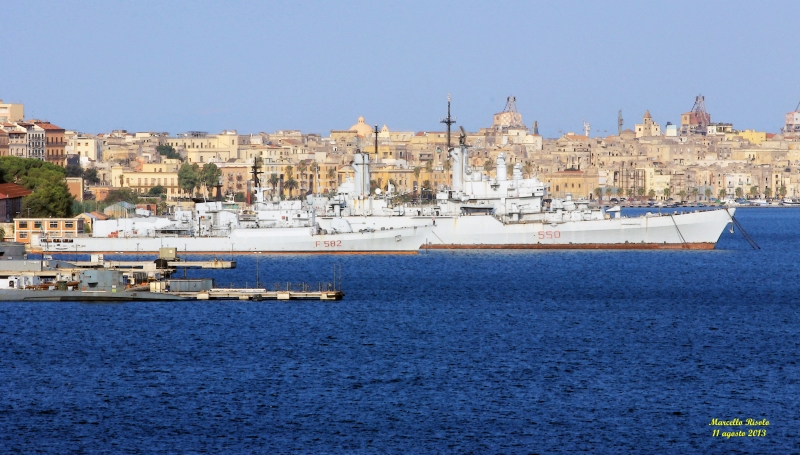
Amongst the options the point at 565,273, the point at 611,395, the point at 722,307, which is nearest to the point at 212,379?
the point at 611,395

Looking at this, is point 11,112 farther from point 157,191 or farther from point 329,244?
point 329,244

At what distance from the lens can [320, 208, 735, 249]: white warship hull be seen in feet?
268

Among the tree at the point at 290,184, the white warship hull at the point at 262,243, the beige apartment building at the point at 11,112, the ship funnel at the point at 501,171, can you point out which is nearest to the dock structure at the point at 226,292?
the white warship hull at the point at 262,243

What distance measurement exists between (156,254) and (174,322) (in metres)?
32.1

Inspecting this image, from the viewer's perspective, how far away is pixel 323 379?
121 feet

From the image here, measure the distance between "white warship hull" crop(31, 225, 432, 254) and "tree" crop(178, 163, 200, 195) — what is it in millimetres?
86380

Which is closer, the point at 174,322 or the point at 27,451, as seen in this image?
the point at 27,451

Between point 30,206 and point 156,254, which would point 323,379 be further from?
point 30,206

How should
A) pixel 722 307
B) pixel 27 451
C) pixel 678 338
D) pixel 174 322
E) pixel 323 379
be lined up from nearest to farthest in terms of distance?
pixel 27 451 → pixel 323 379 → pixel 678 338 → pixel 174 322 → pixel 722 307

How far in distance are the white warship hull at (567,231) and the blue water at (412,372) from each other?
20.2 meters

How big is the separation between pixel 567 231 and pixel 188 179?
302 feet

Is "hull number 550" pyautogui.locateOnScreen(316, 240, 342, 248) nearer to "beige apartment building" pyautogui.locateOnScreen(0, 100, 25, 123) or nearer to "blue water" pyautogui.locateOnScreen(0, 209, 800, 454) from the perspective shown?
"blue water" pyautogui.locateOnScreen(0, 209, 800, 454)

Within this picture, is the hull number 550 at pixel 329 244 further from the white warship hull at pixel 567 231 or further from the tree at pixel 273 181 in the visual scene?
the tree at pixel 273 181

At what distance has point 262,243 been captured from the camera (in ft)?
262
